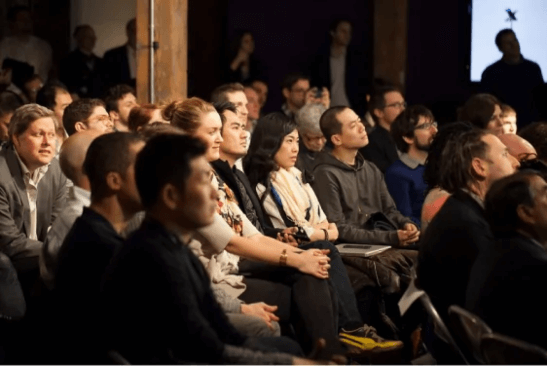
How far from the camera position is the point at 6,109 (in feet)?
19.7

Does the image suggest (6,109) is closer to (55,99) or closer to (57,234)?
(55,99)

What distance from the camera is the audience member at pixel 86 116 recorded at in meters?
5.36

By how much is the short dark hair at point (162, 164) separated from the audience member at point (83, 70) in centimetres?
557

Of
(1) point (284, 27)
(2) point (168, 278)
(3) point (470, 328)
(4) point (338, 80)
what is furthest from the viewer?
(1) point (284, 27)

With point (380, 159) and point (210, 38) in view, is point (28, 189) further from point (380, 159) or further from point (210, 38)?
point (210, 38)

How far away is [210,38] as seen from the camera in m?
10.4

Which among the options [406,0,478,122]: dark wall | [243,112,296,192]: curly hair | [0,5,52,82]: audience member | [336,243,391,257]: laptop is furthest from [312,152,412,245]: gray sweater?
[406,0,478,122]: dark wall

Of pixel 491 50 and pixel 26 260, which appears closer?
pixel 26 260

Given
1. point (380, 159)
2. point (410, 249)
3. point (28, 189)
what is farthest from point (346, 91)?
point (28, 189)

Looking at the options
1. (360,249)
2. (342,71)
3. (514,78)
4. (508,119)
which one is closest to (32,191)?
(360,249)

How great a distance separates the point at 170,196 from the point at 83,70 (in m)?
5.84

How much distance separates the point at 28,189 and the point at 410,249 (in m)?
1.80

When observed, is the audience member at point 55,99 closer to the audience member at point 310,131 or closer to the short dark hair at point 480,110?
the audience member at point 310,131

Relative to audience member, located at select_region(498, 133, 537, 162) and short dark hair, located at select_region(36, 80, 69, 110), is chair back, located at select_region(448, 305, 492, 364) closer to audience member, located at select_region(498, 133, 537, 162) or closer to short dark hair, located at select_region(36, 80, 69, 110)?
audience member, located at select_region(498, 133, 537, 162)
